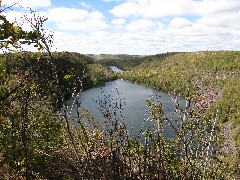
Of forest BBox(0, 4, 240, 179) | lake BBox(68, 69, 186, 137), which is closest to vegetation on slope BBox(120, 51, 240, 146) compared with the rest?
forest BBox(0, 4, 240, 179)

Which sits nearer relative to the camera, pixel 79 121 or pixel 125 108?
pixel 79 121

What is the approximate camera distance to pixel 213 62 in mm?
136125

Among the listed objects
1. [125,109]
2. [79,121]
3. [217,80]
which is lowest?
[125,109]

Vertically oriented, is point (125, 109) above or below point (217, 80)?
below

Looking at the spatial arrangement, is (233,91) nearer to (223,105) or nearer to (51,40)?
(223,105)

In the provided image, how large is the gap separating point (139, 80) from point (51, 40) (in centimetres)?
15144

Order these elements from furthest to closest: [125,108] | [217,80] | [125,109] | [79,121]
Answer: [125,108] < [125,109] < [217,80] < [79,121]

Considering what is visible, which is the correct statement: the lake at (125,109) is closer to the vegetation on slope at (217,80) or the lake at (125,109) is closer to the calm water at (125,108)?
the calm water at (125,108)

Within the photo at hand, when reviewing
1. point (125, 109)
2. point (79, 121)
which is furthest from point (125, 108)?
point (79, 121)

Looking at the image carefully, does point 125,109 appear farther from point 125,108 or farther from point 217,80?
point 217,80

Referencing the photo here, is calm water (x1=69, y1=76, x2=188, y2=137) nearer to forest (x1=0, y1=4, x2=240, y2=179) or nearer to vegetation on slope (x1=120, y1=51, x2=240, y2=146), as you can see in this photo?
forest (x1=0, y1=4, x2=240, y2=179)

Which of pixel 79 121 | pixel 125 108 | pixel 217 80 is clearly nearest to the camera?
pixel 79 121

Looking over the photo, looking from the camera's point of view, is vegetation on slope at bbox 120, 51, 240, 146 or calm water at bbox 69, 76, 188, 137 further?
vegetation on slope at bbox 120, 51, 240, 146

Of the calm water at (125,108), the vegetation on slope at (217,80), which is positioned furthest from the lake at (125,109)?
the vegetation on slope at (217,80)
